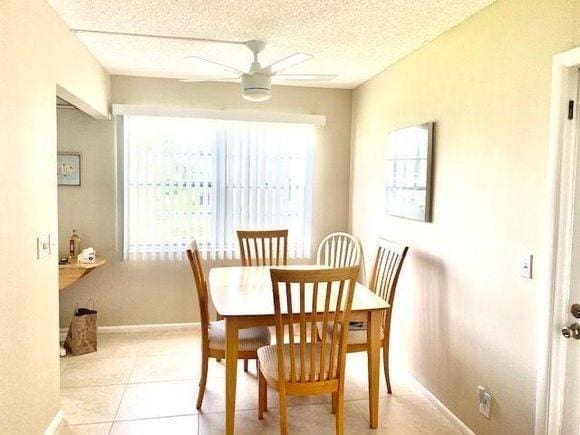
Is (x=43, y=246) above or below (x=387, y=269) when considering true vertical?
above

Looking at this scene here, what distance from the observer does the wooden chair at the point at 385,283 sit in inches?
108

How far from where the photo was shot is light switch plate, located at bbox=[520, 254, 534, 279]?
2027mm

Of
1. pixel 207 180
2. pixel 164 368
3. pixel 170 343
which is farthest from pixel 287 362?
pixel 207 180

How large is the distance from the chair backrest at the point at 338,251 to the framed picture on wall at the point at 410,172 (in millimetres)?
824

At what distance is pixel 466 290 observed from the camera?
2.53 meters

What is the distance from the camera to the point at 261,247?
3.90 m

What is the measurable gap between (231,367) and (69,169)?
259 cm

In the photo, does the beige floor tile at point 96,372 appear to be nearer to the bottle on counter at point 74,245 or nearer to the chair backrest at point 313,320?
the bottle on counter at point 74,245

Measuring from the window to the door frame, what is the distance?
2.66 m

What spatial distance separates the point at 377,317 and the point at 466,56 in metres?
1.61

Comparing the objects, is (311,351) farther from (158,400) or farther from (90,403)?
(90,403)

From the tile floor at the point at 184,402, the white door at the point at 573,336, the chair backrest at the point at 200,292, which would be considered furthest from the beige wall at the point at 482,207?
the chair backrest at the point at 200,292

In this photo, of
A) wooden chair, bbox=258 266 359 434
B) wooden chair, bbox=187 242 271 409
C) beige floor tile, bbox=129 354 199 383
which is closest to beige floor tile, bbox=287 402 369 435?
wooden chair, bbox=258 266 359 434

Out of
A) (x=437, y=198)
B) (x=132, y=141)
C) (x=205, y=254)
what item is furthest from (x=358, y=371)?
(x=132, y=141)
